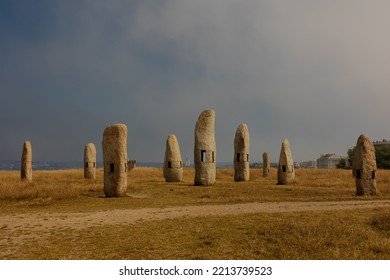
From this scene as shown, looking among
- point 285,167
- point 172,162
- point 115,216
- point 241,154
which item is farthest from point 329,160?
point 115,216

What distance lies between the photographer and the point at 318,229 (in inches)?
402

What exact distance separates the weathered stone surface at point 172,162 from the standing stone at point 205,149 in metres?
4.40

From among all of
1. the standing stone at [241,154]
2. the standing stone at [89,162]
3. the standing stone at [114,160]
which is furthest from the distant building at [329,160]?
the standing stone at [114,160]

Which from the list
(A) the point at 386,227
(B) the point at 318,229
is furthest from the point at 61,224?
(A) the point at 386,227

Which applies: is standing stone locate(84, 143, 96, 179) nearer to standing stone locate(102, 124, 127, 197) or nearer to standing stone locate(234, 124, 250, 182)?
Answer: standing stone locate(234, 124, 250, 182)

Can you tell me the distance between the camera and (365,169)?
63.0ft

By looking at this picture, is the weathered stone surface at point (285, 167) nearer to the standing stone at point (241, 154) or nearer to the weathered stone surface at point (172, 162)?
the standing stone at point (241, 154)

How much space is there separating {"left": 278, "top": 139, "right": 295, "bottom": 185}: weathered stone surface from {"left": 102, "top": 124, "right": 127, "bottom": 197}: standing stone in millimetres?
13455

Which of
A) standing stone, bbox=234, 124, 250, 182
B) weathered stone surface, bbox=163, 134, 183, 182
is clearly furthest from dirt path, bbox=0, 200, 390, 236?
standing stone, bbox=234, 124, 250, 182

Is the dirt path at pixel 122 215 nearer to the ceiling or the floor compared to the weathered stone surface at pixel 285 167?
nearer to the floor

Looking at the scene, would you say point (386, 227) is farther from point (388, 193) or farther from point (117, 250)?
point (388, 193)

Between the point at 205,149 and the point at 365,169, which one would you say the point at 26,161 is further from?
the point at 365,169

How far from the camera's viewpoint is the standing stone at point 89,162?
34.8m
